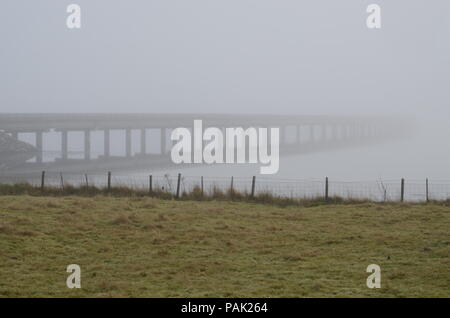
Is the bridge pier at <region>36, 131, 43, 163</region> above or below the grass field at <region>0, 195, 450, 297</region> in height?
above

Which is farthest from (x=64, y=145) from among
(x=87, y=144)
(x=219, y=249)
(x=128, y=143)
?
(x=219, y=249)

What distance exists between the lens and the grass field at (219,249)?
1229cm

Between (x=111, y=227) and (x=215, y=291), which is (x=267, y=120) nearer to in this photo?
(x=111, y=227)

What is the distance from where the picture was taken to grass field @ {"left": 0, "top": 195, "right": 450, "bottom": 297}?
1229 centimetres

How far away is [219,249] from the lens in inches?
643

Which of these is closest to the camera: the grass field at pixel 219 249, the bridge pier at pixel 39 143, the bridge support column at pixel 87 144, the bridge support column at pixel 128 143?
the grass field at pixel 219 249

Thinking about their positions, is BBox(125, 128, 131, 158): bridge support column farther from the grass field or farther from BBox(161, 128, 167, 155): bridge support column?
the grass field

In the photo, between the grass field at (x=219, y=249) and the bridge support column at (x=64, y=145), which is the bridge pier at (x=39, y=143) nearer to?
the bridge support column at (x=64, y=145)

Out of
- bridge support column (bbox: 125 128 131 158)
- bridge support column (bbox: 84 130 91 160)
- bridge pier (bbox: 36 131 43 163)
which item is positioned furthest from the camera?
bridge support column (bbox: 125 128 131 158)

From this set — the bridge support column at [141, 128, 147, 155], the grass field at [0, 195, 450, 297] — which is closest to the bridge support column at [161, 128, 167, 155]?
the bridge support column at [141, 128, 147, 155]

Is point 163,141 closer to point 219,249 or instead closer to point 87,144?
point 87,144

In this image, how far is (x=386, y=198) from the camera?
2783 centimetres

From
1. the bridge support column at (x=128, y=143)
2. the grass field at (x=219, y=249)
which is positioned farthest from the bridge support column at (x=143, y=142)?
the grass field at (x=219, y=249)
